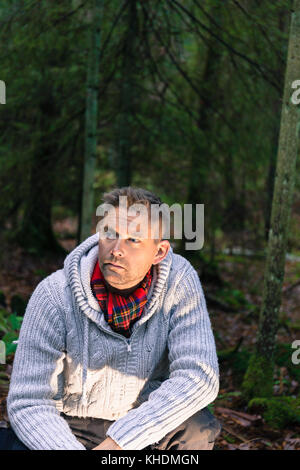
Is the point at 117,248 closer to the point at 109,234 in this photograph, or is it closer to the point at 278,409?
the point at 109,234

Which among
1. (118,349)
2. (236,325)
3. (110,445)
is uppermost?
(118,349)

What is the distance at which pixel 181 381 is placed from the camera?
2312 mm

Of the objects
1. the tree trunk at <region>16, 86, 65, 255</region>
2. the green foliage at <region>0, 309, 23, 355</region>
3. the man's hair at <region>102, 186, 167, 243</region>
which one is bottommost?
the green foliage at <region>0, 309, 23, 355</region>

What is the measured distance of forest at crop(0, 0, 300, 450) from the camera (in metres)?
4.16

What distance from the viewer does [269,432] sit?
3861mm

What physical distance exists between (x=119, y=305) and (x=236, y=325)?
5.71 meters

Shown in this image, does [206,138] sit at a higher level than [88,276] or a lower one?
higher

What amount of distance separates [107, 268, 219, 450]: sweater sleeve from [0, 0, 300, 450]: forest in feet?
4.58

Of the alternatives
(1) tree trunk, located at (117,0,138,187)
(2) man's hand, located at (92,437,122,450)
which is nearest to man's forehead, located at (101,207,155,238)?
(2) man's hand, located at (92,437,122,450)

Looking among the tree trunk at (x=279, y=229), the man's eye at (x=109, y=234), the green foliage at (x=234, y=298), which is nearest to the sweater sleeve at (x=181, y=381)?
the man's eye at (x=109, y=234)

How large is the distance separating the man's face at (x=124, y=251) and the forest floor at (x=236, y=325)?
1.58 m

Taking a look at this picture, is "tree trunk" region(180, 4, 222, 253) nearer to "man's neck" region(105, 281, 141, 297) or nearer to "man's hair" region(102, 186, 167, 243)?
"man's hair" region(102, 186, 167, 243)

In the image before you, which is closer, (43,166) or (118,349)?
(118,349)

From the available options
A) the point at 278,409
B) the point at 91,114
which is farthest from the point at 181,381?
the point at 91,114
